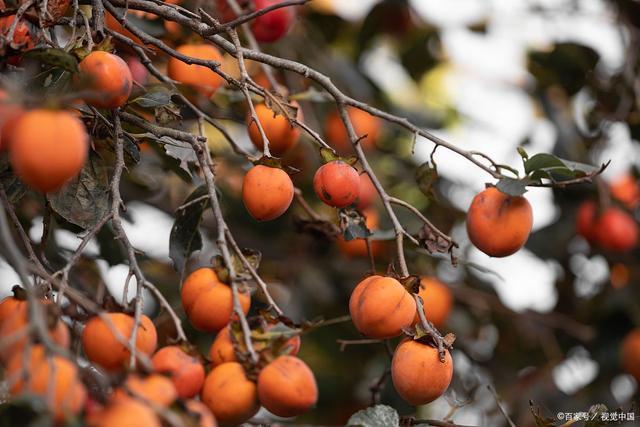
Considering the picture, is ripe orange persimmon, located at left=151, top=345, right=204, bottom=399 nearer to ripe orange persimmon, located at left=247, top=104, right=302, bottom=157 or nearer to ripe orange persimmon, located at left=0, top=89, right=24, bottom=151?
ripe orange persimmon, located at left=0, top=89, right=24, bottom=151

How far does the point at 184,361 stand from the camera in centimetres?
91

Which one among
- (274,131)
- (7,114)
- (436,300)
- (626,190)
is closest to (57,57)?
(7,114)

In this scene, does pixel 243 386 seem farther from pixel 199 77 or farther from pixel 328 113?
pixel 328 113

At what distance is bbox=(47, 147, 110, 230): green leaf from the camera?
1.05 meters

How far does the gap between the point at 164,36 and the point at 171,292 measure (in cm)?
79

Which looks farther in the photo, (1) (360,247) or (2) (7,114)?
(1) (360,247)

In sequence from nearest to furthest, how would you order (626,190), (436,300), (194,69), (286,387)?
(286,387), (194,69), (436,300), (626,190)

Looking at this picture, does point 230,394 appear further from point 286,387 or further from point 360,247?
point 360,247

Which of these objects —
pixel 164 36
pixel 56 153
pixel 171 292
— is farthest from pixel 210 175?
pixel 171 292

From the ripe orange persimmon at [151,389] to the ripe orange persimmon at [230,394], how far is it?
0.19m

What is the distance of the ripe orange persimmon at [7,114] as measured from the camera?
0.72 metres

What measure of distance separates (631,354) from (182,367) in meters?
1.38

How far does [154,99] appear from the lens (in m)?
1.15

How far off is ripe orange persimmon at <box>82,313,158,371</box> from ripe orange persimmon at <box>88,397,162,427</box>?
0.56 feet
